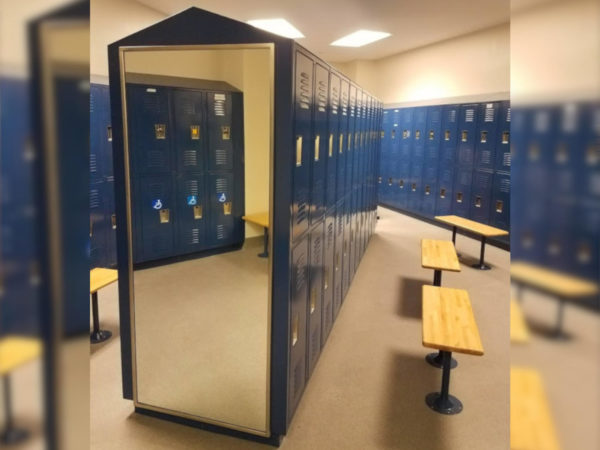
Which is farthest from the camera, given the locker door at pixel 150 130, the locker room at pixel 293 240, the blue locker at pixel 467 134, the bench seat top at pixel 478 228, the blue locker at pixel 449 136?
the blue locker at pixel 449 136

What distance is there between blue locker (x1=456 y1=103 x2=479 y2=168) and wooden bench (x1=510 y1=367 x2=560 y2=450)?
7.30m

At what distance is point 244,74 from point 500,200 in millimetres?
4198

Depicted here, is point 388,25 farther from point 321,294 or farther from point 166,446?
point 166,446

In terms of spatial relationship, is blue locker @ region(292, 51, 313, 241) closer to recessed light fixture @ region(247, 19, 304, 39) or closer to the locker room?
the locker room

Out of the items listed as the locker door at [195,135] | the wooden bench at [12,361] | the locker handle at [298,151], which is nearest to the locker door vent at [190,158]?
the locker door at [195,135]

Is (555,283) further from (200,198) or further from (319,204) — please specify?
(200,198)

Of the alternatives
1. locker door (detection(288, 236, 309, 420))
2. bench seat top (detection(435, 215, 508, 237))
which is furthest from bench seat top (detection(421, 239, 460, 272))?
locker door (detection(288, 236, 309, 420))

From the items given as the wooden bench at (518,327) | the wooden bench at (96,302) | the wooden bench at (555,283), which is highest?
the wooden bench at (555,283)

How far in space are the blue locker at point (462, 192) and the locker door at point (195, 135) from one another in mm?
4115

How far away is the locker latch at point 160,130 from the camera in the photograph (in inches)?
189

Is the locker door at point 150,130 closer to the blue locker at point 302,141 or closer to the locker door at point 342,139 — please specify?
the locker door at point 342,139

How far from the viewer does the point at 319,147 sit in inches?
110

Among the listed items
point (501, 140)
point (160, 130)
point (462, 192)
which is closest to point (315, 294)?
point (160, 130)

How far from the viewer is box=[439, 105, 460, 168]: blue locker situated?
7343 millimetres
